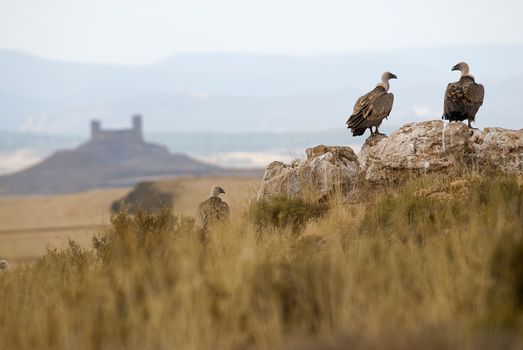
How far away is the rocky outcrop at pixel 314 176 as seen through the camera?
1388 centimetres

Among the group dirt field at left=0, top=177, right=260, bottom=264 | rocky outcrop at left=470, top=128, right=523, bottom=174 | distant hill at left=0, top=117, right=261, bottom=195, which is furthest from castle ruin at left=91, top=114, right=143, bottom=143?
rocky outcrop at left=470, top=128, right=523, bottom=174

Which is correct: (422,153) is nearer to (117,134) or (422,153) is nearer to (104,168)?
(104,168)

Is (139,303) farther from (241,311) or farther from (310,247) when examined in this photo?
(310,247)

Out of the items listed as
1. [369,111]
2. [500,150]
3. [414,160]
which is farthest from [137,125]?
[500,150]

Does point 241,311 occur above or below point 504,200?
below

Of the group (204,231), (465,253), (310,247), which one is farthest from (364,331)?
(204,231)


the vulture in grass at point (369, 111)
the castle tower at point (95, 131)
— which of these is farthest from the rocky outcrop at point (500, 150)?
the castle tower at point (95, 131)

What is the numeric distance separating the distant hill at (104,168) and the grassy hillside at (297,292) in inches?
5214

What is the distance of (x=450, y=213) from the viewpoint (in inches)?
417

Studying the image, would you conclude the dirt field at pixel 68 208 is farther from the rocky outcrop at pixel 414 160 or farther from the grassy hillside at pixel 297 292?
the grassy hillside at pixel 297 292

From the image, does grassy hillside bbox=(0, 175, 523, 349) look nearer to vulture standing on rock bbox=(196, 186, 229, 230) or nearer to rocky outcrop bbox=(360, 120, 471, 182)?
vulture standing on rock bbox=(196, 186, 229, 230)

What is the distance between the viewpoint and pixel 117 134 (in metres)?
191

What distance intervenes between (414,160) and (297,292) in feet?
21.4

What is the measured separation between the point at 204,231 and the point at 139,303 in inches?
151
